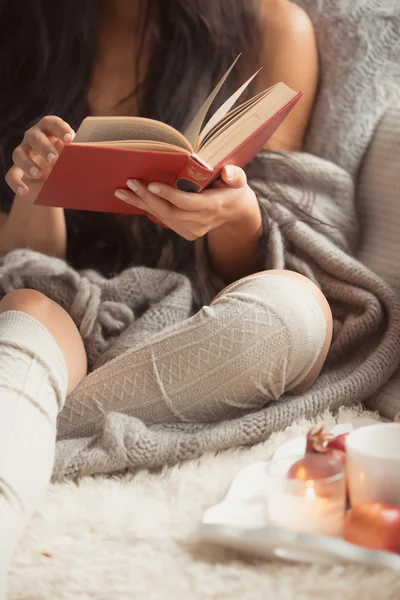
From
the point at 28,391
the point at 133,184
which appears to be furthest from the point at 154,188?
the point at 28,391

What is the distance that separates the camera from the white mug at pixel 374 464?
0.68m

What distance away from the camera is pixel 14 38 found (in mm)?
1316

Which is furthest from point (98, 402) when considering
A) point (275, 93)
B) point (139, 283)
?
point (275, 93)

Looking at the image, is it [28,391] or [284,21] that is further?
[284,21]

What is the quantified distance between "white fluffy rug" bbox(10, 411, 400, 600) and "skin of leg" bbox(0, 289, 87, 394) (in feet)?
0.56

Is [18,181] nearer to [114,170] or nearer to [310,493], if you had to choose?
[114,170]

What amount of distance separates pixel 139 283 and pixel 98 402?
8.6 inches

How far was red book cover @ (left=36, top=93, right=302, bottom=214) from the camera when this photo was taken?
86 centimetres

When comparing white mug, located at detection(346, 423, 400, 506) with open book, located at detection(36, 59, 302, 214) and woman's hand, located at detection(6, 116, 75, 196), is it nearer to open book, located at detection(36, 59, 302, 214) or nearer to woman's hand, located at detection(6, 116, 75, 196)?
open book, located at detection(36, 59, 302, 214)

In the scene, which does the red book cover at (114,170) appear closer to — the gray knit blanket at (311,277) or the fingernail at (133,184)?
the fingernail at (133,184)

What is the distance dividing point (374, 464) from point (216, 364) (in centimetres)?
29

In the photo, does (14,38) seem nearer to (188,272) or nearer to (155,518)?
(188,272)

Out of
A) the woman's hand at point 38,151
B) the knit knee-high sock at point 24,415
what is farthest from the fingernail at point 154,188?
the knit knee-high sock at point 24,415

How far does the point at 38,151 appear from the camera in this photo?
0.97 m
